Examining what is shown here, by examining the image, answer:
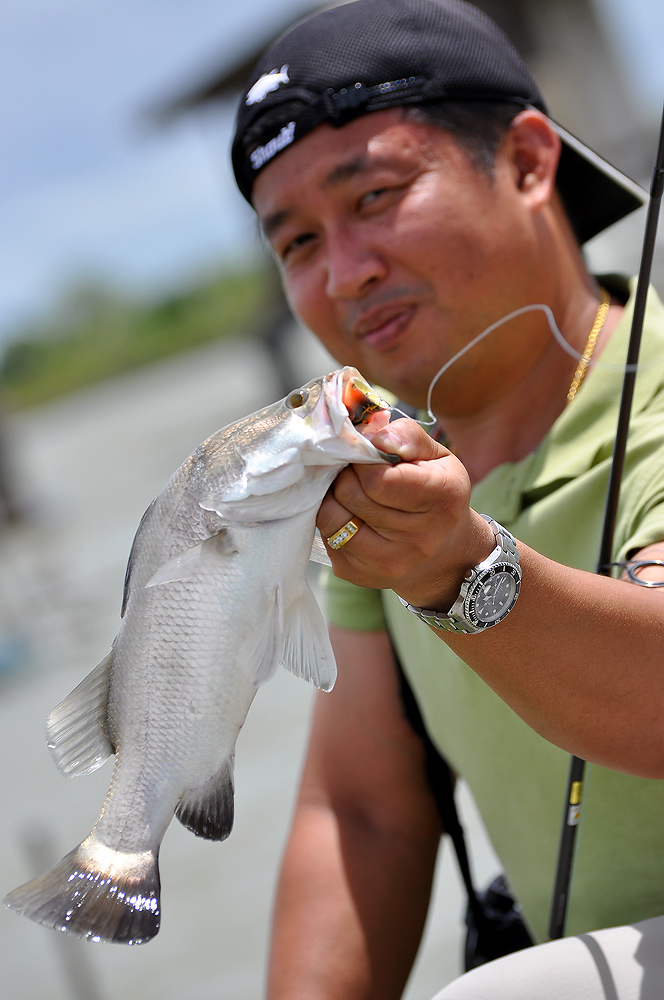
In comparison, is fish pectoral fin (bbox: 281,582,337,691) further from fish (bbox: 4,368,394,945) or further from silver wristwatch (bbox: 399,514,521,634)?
silver wristwatch (bbox: 399,514,521,634)

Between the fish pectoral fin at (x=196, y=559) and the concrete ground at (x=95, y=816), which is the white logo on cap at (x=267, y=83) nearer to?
the fish pectoral fin at (x=196, y=559)

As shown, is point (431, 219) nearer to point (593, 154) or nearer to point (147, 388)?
point (593, 154)

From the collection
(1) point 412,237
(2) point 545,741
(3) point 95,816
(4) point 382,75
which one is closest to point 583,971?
(2) point 545,741

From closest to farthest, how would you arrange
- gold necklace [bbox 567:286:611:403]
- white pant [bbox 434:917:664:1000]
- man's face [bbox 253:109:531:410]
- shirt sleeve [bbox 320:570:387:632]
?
1. white pant [bbox 434:917:664:1000]
2. man's face [bbox 253:109:531:410]
3. gold necklace [bbox 567:286:611:403]
4. shirt sleeve [bbox 320:570:387:632]

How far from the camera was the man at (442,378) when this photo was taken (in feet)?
5.75

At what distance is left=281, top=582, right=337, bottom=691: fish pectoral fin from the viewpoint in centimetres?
144

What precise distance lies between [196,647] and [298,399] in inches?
16.1

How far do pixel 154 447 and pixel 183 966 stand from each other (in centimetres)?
1400

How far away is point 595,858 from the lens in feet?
5.65

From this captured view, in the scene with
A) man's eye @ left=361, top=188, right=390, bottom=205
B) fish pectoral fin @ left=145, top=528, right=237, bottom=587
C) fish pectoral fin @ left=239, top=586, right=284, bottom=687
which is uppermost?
man's eye @ left=361, top=188, right=390, bottom=205

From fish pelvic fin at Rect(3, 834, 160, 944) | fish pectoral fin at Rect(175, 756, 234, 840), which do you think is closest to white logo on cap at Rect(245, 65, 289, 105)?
fish pectoral fin at Rect(175, 756, 234, 840)

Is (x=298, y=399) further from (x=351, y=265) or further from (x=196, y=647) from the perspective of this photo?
(x=351, y=265)

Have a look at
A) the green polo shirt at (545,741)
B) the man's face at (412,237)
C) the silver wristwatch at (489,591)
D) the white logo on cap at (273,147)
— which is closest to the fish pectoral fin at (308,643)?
the silver wristwatch at (489,591)

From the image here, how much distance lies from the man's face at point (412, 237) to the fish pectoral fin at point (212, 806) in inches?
37.0
